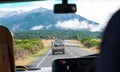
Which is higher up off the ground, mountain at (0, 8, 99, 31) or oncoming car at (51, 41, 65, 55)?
mountain at (0, 8, 99, 31)

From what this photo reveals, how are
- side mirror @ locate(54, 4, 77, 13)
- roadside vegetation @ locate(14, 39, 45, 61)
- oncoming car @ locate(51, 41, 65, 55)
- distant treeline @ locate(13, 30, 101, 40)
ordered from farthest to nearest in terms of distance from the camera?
oncoming car @ locate(51, 41, 65, 55) < distant treeline @ locate(13, 30, 101, 40) < roadside vegetation @ locate(14, 39, 45, 61) < side mirror @ locate(54, 4, 77, 13)

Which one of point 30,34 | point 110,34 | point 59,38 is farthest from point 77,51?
point 110,34

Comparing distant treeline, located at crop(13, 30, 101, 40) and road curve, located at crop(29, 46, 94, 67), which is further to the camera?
road curve, located at crop(29, 46, 94, 67)

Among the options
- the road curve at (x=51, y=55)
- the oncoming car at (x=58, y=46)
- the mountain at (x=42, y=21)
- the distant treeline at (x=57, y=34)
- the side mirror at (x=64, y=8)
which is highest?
the side mirror at (x=64, y=8)

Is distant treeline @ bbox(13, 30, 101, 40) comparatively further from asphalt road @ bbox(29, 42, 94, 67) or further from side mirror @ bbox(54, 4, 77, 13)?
side mirror @ bbox(54, 4, 77, 13)

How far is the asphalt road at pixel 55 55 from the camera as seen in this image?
20.6ft

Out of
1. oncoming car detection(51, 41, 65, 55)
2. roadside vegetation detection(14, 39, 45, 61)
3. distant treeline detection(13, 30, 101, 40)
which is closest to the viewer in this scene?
roadside vegetation detection(14, 39, 45, 61)

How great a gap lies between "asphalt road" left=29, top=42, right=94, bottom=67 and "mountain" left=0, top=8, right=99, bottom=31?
1.58 ft

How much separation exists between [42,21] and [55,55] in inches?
26.9

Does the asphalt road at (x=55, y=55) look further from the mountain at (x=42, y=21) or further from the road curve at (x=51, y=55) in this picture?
the mountain at (x=42, y=21)

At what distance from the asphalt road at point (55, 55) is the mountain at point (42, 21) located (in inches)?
19.0

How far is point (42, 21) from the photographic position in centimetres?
619

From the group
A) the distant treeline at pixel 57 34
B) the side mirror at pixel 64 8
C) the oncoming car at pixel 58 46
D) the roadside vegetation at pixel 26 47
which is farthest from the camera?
the oncoming car at pixel 58 46

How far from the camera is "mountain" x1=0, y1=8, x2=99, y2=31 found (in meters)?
6.09
